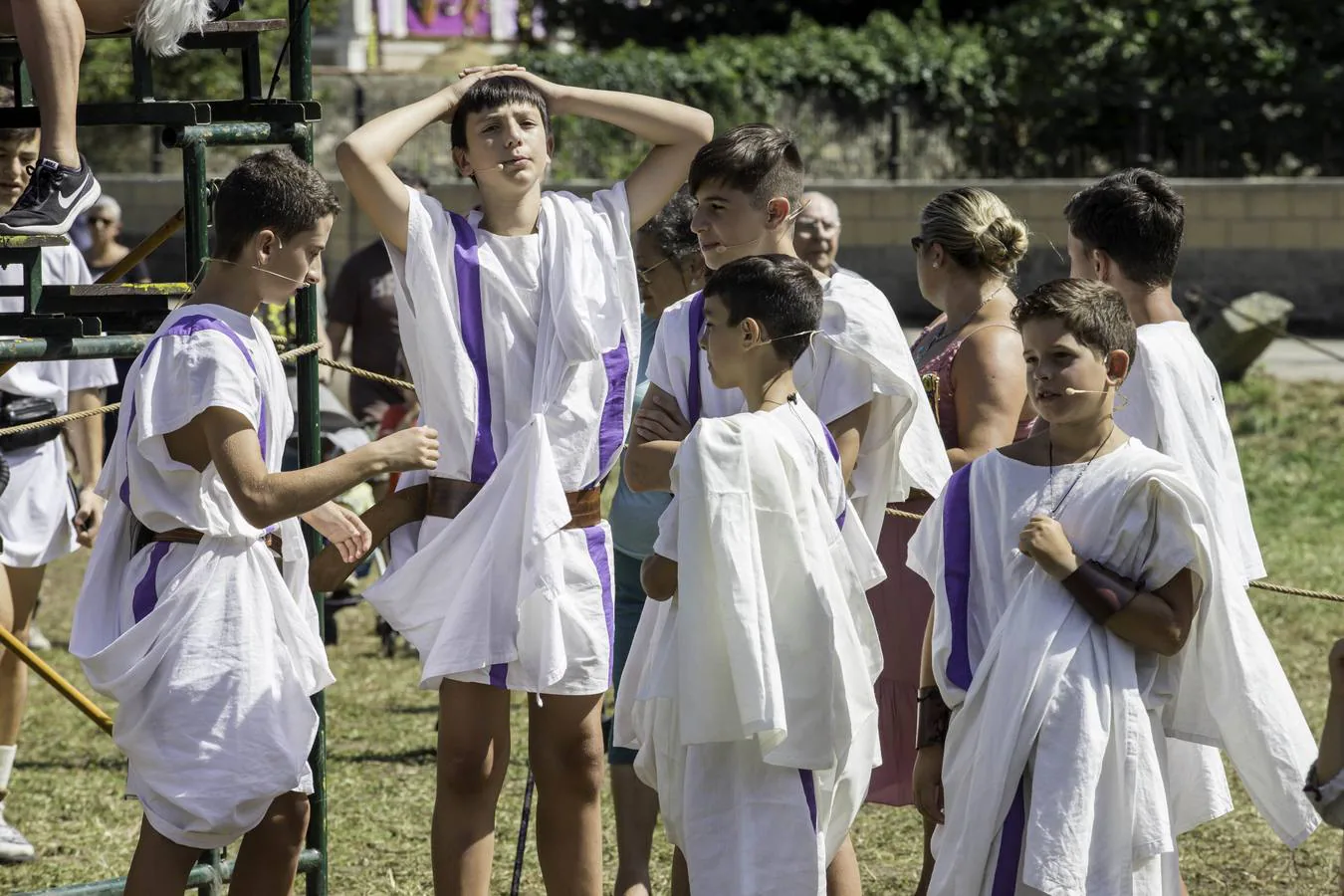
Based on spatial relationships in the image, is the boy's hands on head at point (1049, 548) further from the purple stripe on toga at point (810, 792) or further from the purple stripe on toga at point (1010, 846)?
the purple stripe on toga at point (810, 792)

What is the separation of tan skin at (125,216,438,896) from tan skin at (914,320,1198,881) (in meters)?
1.05

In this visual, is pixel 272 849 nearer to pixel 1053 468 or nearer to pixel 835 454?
pixel 835 454

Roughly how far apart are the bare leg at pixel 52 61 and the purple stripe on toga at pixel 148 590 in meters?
0.89

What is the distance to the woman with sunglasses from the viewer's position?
395 cm

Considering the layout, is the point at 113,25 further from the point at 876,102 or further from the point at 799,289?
the point at 876,102

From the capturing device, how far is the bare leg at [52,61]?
366cm

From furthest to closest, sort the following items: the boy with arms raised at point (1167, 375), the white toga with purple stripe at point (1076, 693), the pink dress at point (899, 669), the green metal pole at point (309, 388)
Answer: the pink dress at point (899, 669)
the green metal pole at point (309, 388)
the boy with arms raised at point (1167, 375)
the white toga with purple stripe at point (1076, 693)

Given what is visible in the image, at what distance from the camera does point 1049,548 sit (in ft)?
10.1

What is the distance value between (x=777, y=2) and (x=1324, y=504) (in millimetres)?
17569

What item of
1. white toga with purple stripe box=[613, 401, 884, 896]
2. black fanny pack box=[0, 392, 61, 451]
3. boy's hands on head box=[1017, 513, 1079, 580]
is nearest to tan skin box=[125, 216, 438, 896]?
white toga with purple stripe box=[613, 401, 884, 896]

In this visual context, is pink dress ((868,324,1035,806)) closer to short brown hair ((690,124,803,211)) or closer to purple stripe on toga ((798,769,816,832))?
short brown hair ((690,124,803,211))

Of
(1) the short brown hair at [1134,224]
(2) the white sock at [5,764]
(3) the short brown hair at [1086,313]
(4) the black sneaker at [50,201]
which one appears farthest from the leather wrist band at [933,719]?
(2) the white sock at [5,764]

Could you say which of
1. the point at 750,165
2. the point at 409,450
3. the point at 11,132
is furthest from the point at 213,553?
the point at 11,132

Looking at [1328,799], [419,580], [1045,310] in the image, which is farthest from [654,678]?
[1328,799]
